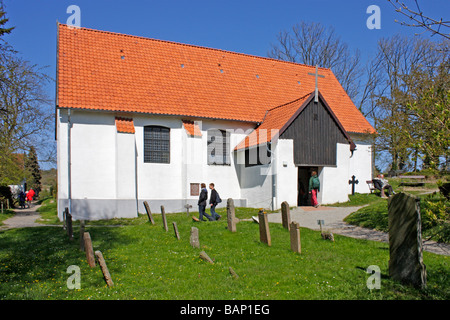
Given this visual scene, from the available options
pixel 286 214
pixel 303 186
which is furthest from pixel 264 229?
pixel 303 186

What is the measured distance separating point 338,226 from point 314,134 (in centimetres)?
793

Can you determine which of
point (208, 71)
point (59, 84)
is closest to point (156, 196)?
point (59, 84)

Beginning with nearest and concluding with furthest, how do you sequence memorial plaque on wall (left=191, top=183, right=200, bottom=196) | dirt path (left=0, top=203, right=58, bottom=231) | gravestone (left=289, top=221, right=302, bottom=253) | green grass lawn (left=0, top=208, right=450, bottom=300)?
1. green grass lawn (left=0, top=208, right=450, bottom=300)
2. gravestone (left=289, top=221, right=302, bottom=253)
3. dirt path (left=0, top=203, right=58, bottom=231)
4. memorial plaque on wall (left=191, top=183, right=200, bottom=196)

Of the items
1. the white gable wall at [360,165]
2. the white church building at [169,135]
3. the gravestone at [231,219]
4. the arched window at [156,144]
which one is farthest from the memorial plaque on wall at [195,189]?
the white gable wall at [360,165]

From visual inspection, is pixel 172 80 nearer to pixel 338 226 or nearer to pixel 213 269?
pixel 338 226

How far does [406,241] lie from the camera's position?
20.1 feet

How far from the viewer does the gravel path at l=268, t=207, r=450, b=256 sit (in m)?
9.16

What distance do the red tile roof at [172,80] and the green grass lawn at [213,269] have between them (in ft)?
30.5

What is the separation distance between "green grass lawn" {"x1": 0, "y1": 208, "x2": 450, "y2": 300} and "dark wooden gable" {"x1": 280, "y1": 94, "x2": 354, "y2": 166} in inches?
325

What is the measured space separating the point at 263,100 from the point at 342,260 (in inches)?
640

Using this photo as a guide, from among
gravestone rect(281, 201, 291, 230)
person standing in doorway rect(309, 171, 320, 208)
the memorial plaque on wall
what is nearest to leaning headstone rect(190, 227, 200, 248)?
gravestone rect(281, 201, 291, 230)

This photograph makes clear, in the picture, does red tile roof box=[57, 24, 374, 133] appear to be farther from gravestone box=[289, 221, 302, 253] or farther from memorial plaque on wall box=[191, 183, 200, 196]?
gravestone box=[289, 221, 302, 253]
